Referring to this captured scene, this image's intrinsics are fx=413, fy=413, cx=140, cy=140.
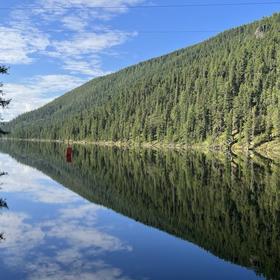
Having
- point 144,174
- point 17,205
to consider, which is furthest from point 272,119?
point 17,205

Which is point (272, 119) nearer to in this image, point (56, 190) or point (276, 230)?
point (56, 190)

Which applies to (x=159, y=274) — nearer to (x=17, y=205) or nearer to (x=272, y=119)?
(x=17, y=205)

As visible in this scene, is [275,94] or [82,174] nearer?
[82,174]

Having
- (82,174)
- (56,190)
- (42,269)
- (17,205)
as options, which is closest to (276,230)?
(42,269)

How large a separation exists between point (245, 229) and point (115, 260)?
10.1 m

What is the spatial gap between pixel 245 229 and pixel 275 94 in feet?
495

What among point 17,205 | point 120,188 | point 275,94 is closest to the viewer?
point 17,205

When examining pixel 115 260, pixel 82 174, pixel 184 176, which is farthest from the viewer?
pixel 82 174

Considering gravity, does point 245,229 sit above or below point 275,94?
below

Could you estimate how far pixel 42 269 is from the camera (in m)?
17.8

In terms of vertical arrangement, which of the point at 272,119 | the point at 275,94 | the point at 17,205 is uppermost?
the point at 275,94

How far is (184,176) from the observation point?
55531 millimetres

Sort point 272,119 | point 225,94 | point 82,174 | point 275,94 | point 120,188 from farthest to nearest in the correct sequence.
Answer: point 225,94 < point 275,94 < point 272,119 < point 82,174 < point 120,188

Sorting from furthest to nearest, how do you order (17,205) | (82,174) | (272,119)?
(272,119), (82,174), (17,205)
